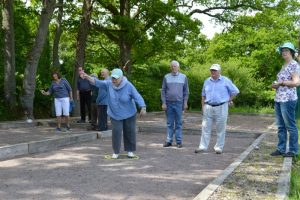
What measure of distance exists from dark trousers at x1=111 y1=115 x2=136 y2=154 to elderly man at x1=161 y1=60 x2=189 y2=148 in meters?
1.64

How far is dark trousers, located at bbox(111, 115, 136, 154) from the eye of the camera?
8.19 meters

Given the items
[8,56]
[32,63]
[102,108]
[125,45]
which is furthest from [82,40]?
[102,108]

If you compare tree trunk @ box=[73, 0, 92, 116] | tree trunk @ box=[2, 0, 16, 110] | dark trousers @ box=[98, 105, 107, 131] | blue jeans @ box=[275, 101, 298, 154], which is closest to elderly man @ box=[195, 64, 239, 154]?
blue jeans @ box=[275, 101, 298, 154]

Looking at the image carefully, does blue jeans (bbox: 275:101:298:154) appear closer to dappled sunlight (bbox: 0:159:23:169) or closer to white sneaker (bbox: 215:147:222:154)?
white sneaker (bbox: 215:147:222:154)

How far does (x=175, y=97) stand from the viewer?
9734 mm

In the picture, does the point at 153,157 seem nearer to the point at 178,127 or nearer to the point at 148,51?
the point at 178,127

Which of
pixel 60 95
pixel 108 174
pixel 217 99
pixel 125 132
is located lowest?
pixel 108 174

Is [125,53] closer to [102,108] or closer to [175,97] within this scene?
[102,108]

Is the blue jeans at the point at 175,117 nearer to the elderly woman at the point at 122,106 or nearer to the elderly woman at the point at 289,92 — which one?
the elderly woman at the point at 122,106

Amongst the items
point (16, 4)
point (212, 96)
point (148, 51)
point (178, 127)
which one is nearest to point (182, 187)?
point (212, 96)

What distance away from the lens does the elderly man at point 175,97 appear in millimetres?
9750

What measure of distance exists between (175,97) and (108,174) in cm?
336

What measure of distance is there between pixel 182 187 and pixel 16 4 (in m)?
14.2

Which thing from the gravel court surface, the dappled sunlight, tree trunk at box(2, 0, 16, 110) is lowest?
the gravel court surface
